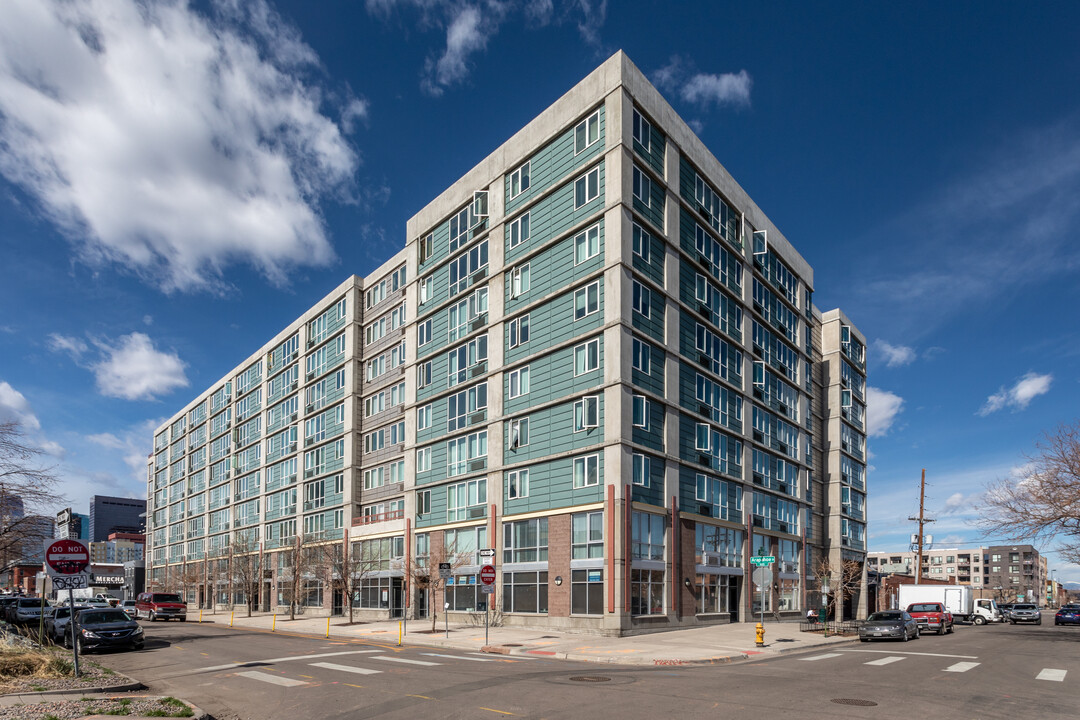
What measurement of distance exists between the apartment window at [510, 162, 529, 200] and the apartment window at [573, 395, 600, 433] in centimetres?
1309

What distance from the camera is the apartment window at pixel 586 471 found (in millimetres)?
36062

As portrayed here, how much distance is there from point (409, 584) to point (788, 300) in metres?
34.0

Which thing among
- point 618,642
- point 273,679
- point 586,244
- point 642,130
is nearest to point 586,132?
point 642,130

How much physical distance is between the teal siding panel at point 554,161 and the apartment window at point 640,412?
11.9 metres

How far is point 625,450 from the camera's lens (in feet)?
116

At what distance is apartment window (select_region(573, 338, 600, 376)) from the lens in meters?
37.0

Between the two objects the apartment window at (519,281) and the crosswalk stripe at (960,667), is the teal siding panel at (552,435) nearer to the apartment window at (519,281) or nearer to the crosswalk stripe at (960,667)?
the apartment window at (519,281)

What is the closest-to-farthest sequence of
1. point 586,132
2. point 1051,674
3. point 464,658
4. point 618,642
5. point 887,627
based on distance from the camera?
point 1051,674, point 464,658, point 618,642, point 887,627, point 586,132

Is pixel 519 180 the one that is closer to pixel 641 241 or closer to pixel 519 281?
pixel 519 281

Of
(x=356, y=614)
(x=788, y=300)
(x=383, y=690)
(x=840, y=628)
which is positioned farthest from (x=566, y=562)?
(x=788, y=300)

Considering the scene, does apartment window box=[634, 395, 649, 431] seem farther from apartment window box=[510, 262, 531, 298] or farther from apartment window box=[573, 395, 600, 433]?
apartment window box=[510, 262, 531, 298]

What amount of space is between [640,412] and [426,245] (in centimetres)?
2261

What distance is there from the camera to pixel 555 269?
40.2 meters

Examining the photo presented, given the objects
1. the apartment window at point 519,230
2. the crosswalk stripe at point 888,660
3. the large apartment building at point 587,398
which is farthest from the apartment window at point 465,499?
the crosswalk stripe at point 888,660
